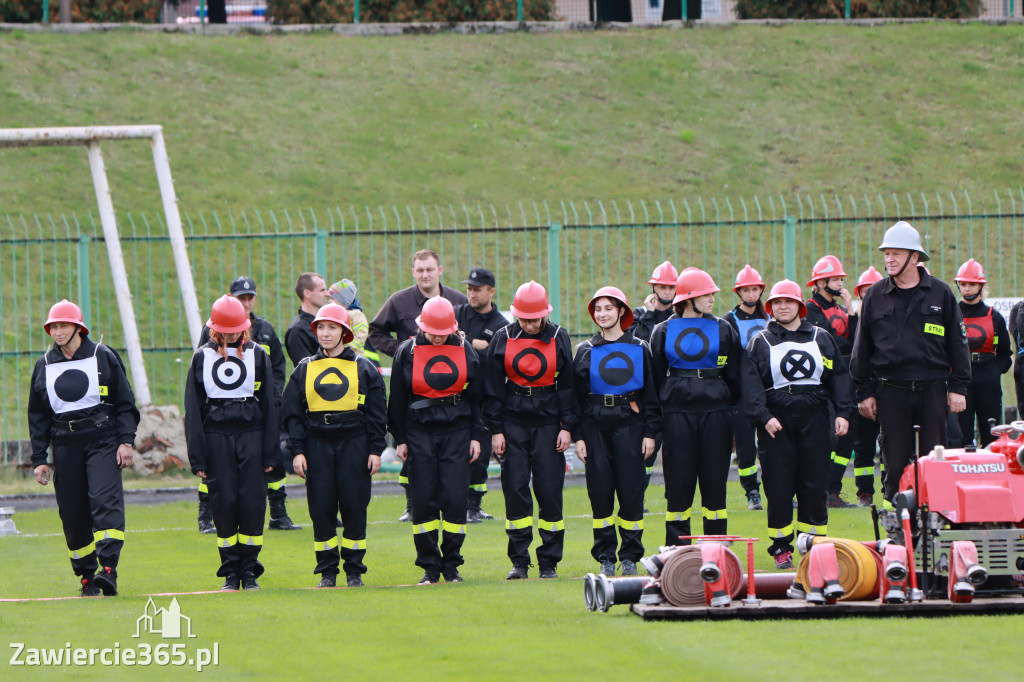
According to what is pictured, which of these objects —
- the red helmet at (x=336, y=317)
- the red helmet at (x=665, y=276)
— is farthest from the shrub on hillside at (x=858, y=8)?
the red helmet at (x=336, y=317)

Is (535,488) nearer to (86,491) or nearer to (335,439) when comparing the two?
(335,439)

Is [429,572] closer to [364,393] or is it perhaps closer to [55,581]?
[364,393]

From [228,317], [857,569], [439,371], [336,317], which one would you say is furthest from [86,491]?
[857,569]

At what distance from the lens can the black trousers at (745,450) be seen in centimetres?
1273

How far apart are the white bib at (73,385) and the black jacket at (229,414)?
651 mm

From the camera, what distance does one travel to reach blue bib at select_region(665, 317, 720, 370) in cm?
984

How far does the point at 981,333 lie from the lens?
13.7m

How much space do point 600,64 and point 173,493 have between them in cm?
1980

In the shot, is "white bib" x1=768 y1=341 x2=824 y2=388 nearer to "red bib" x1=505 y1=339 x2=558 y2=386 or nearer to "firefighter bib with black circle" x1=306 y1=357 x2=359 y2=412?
"red bib" x1=505 y1=339 x2=558 y2=386

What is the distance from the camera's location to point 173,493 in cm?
1551

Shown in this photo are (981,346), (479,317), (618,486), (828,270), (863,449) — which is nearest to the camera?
(618,486)

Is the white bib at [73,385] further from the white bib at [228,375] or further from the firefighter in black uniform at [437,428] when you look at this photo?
the firefighter in black uniform at [437,428]

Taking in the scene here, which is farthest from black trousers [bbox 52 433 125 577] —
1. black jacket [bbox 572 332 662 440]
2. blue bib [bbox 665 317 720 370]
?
blue bib [bbox 665 317 720 370]

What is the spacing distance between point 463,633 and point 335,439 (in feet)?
7.91
